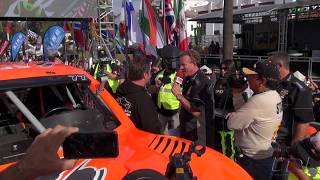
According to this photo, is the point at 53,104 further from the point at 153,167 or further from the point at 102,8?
the point at 102,8

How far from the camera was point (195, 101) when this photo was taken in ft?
15.9

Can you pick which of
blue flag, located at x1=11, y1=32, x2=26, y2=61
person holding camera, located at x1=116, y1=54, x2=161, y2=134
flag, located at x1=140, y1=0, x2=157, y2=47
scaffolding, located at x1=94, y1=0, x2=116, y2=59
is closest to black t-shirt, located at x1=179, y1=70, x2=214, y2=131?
person holding camera, located at x1=116, y1=54, x2=161, y2=134

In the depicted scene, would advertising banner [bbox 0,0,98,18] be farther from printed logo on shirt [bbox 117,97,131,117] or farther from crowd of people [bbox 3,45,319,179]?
printed logo on shirt [bbox 117,97,131,117]

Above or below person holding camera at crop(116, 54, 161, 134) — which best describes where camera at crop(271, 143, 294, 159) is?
below

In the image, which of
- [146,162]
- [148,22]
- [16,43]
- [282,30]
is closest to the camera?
[146,162]

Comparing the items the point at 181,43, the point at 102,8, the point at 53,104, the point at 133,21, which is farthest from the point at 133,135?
the point at 102,8

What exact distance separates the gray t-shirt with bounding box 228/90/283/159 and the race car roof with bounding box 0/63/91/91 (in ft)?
4.19

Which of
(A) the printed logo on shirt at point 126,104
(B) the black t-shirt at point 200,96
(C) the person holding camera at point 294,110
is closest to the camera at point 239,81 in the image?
(C) the person holding camera at point 294,110

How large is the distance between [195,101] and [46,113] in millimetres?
2044

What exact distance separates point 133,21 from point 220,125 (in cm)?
693

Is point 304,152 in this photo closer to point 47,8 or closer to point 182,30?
point 182,30

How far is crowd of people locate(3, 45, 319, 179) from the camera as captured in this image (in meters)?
3.56

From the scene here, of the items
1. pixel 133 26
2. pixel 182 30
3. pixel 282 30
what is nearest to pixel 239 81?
pixel 182 30

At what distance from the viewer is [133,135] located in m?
3.37
